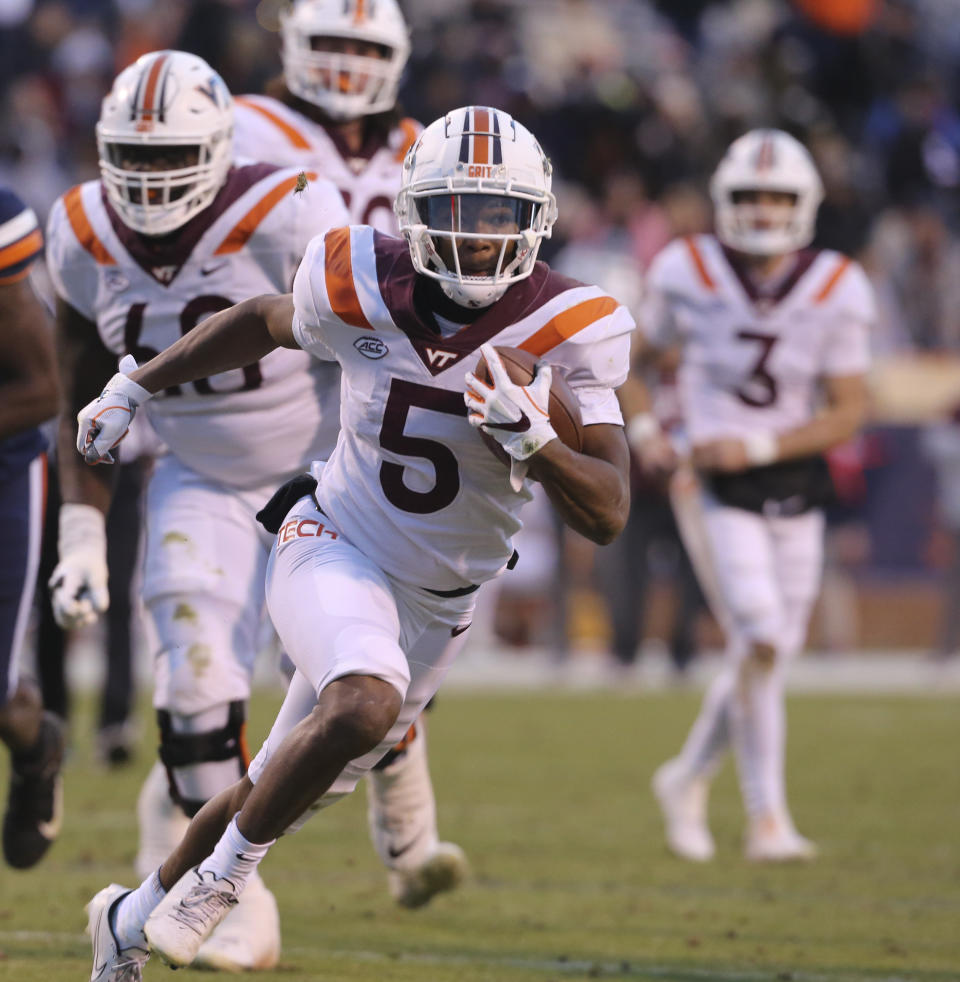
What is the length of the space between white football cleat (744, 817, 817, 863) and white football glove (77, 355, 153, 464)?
9.12ft

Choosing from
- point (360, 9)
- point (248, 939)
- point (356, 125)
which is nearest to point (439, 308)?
point (248, 939)

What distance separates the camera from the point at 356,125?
4926 mm

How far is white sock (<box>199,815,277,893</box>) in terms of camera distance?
3188 mm

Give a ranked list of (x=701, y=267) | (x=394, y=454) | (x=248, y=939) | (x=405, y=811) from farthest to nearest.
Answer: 1. (x=701, y=267)
2. (x=405, y=811)
3. (x=248, y=939)
4. (x=394, y=454)

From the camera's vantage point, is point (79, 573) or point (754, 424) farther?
point (754, 424)

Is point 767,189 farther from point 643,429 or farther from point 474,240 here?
point 474,240

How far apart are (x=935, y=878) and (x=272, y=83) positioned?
9.80 feet

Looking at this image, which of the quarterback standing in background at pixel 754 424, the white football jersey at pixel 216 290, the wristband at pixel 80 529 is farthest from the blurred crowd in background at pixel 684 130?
the wristband at pixel 80 529

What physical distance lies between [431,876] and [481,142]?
1.98 metres

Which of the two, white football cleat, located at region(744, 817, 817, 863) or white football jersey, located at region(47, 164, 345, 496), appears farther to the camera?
white football cleat, located at region(744, 817, 817, 863)

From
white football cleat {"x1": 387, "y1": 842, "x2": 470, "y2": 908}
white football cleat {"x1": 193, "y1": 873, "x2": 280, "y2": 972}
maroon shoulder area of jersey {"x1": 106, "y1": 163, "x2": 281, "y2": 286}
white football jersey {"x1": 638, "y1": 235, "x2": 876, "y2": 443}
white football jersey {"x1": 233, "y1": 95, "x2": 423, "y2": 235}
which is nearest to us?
white football cleat {"x1": 193, "y1": 873, "x2": 280, "y2": 972}

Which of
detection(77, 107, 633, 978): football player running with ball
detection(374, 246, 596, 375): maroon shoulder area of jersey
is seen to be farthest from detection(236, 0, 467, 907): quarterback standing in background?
detection(374, 246, 596, 375): maroon shoulder area of jersey

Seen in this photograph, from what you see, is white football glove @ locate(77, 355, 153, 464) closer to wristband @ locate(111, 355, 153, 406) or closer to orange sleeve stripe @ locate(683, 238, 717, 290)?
wristband @ locate(111, 355, 153, 406)

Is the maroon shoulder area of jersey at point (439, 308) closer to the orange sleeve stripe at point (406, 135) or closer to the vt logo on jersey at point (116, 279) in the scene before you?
the vt logo on jersey at point (116, 279)
